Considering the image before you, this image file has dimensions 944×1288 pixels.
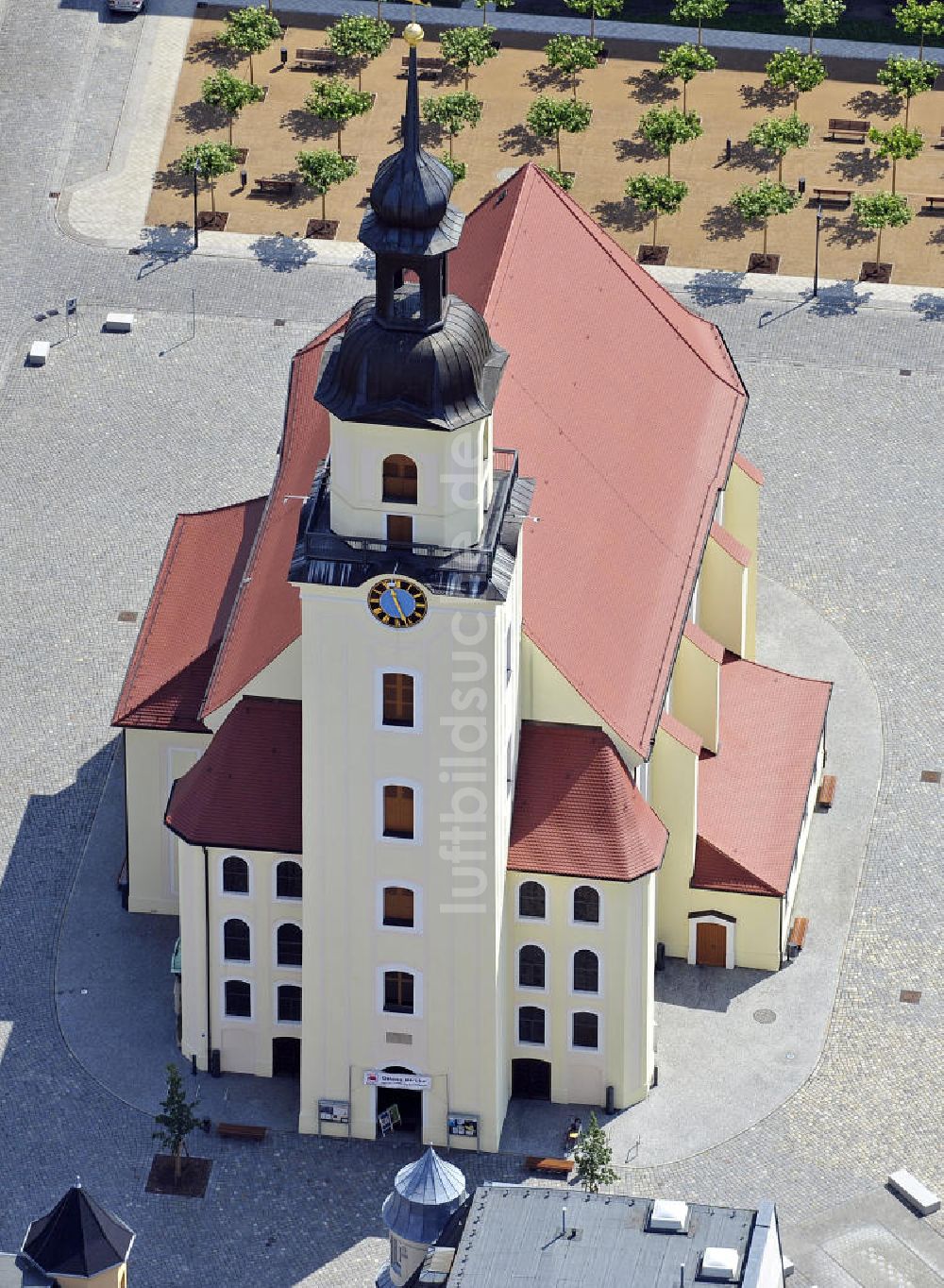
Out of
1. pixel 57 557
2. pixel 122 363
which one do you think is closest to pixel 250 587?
pixel 57 557

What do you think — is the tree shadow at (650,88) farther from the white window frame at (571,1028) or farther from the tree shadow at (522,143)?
the white window frame at (571,1028)

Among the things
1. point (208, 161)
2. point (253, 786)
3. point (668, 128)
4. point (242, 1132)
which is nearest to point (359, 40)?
point (208, 161)

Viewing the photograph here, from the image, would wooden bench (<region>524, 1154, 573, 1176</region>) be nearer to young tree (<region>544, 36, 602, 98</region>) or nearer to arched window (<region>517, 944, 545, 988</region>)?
arched window (<region>517, 944, 545, 988</region>)

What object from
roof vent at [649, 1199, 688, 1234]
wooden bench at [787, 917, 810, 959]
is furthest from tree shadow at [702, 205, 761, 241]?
roof vent at [649, 1199, 688, 1234]

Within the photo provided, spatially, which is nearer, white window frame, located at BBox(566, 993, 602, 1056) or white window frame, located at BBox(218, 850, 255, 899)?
white window frame, located at BBox(218, 850, 255, 899)

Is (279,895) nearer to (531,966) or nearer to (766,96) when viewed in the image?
(531,966)

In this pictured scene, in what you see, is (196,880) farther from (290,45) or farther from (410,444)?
(290,45)

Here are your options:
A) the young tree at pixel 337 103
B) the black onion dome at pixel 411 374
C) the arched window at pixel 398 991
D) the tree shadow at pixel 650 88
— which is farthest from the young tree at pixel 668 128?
the black onion dome at pixel 411 374
